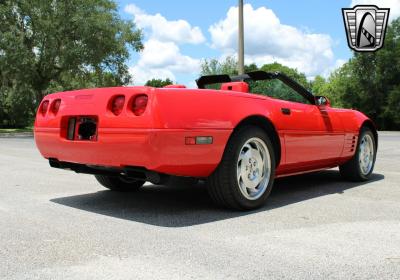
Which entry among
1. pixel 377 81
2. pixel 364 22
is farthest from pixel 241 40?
pixel 377 81

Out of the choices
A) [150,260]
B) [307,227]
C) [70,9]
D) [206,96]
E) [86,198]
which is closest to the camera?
[150,260]

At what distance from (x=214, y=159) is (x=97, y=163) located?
38.5 inches

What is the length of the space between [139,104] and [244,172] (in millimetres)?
1159

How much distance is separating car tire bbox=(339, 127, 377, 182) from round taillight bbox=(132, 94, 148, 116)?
11.0 feet

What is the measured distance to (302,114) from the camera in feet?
16.7

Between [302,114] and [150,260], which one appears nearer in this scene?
[150,260]

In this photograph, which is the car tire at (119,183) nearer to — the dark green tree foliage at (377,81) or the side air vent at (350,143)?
the side air vent at (350,143)

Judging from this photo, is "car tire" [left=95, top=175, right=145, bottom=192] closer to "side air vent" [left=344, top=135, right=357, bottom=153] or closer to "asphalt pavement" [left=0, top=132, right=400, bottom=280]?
"asphalt pavement" [left=0, top=132, right=400, bottom=280]

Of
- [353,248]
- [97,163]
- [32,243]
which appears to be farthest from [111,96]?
[353,248]

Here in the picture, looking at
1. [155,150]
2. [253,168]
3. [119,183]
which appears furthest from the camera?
[119,183]

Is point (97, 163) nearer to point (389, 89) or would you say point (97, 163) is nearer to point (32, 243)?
point (32, 243)

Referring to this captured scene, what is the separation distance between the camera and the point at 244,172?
4352 mm

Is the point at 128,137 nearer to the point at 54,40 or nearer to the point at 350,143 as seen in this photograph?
the point at 350,143

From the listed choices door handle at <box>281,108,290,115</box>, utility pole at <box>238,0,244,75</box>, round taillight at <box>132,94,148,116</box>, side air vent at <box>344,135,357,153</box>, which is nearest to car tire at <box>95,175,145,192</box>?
round taillight at <box>132,94,148,116</box>
